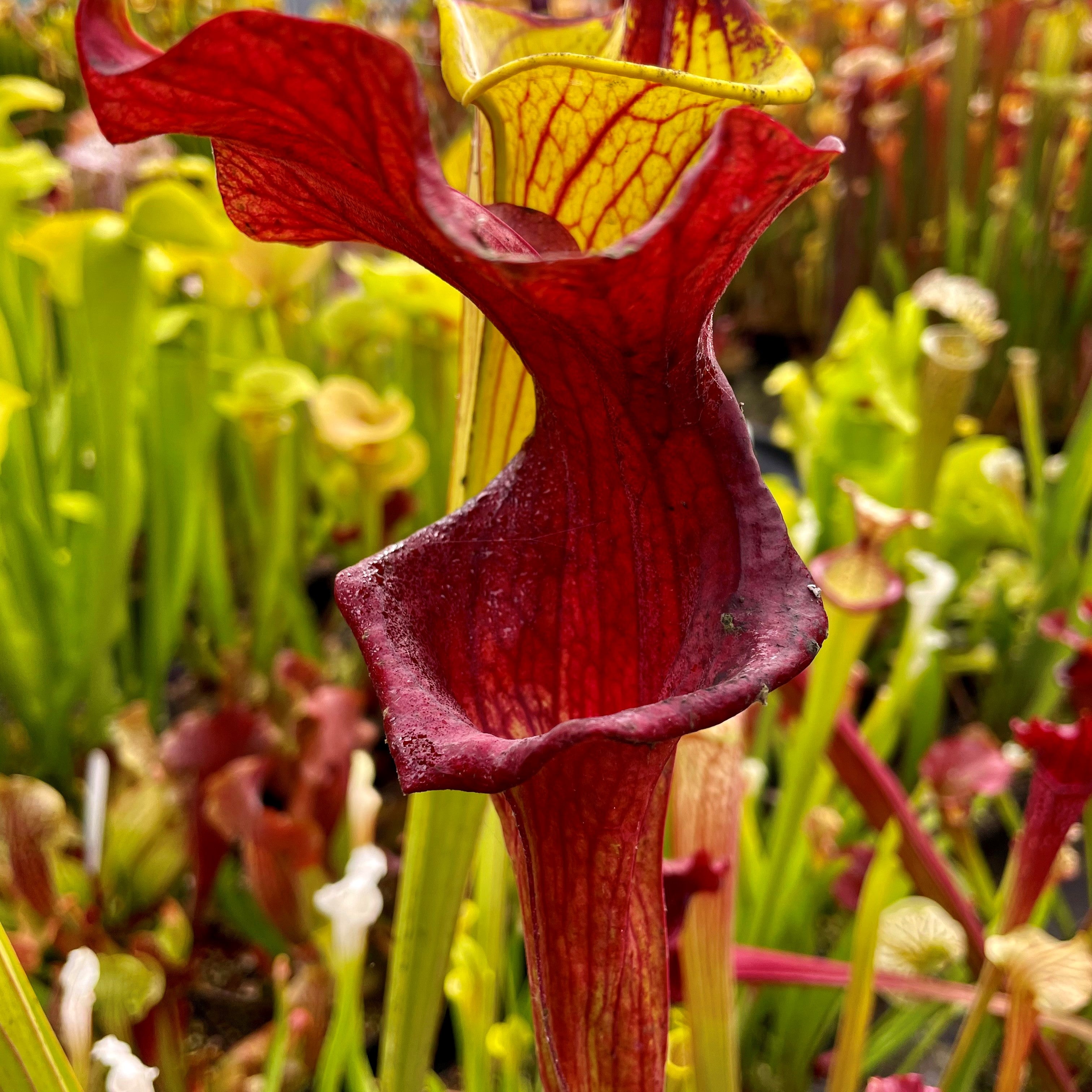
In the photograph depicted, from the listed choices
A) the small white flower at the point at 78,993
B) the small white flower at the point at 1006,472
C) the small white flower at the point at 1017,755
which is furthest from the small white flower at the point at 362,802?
the small white flower at the point at 1006,472

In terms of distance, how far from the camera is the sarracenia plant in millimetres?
207

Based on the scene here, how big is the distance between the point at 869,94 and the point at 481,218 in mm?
2228

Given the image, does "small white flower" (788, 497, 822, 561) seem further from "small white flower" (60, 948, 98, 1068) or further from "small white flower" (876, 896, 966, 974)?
"small white flower" (60, 948, 98, 1068)

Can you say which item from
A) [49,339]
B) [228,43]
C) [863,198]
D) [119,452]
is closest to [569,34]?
[228,43]

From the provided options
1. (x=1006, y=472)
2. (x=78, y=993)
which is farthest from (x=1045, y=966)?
(x=1006, y=472)

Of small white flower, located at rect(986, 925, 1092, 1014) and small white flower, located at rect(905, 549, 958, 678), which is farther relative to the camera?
small white flower, located at rect(905, 549, 958, 678)

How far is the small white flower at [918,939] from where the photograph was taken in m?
0.64

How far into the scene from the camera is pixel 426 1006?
0.41m

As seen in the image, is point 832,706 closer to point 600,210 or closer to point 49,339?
point 600,210

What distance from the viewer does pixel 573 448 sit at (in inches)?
11.9

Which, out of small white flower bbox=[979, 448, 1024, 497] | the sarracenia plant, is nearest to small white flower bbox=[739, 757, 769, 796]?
the sarracenia plant

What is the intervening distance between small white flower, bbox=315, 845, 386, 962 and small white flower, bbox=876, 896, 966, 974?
349 millimetres

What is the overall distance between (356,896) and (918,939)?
40 cm

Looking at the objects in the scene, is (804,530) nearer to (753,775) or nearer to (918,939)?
(753,775)
